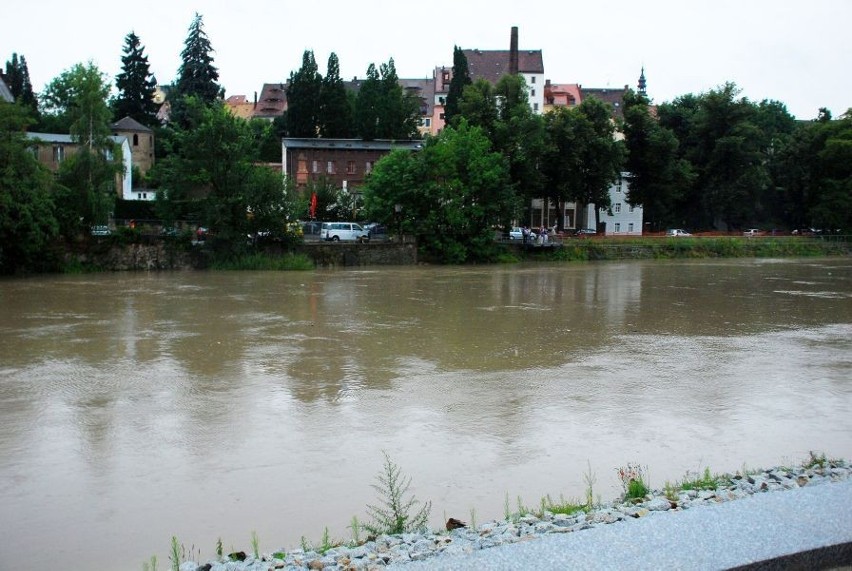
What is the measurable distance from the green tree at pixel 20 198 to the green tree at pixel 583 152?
112ft

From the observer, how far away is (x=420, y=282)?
38.0 m

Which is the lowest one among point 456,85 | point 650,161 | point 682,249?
point 682,249

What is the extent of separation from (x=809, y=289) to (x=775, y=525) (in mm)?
33991

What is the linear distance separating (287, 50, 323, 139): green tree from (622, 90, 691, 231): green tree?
29888 millimetres

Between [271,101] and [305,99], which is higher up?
[271,101]

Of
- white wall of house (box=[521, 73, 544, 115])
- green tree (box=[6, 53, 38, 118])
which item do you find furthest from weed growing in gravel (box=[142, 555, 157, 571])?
white wall of house (box=[521, 73, 544, 115])

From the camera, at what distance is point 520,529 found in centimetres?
617

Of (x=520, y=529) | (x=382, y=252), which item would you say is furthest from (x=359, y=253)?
(x=520, y=529)

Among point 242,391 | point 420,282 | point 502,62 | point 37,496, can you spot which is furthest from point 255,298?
point 502,62

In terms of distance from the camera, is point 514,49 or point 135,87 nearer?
point 135,87

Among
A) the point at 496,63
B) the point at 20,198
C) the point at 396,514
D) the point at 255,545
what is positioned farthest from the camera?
the point at 496,63

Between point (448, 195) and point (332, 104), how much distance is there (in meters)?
32.2

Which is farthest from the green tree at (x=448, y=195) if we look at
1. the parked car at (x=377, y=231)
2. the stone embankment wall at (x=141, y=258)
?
the stone embankment wall at (x=141, y=258)

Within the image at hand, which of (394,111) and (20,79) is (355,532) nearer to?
(394,111)
